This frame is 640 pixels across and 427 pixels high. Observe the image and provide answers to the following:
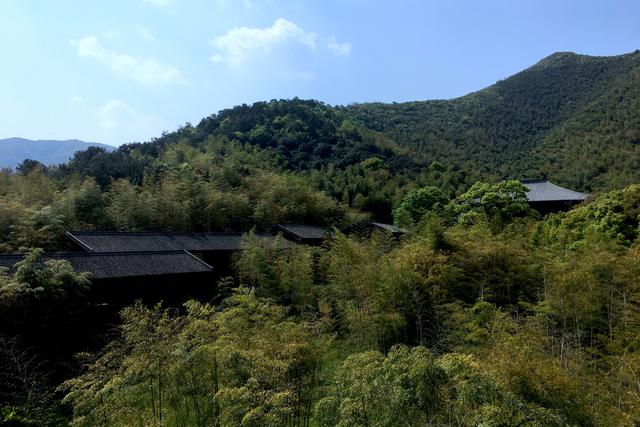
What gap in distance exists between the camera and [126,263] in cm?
1446

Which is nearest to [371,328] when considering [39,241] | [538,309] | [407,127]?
[538,309]

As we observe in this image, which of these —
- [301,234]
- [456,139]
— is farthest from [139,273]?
[456,139]

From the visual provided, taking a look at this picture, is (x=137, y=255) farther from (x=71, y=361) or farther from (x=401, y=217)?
(x=401, y=217)

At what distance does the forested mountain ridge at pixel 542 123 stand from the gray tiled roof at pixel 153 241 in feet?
91.0

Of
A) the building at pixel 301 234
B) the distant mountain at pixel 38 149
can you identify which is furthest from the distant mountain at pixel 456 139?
the distant mountain at pixel 38 149

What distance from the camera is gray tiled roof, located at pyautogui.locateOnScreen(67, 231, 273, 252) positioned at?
1606 cm

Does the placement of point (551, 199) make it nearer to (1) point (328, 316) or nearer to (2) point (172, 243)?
(1) point (328, 316)

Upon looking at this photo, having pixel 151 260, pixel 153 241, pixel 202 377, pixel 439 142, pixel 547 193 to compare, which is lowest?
pixel 202 377

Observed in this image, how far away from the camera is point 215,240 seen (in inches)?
789

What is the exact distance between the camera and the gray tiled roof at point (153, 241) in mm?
16062

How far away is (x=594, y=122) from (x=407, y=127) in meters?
25.4

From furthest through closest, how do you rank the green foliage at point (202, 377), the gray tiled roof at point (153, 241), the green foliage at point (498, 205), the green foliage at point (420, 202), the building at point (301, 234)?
the green foliage at point (420, 202) < the building at point (301, 234) < the green foliage at point (498, 205) < the gray tiled roof at point (153, 241) < the green foliage at point (202, 377)

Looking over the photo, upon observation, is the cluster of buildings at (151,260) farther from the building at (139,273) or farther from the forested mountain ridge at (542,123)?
the forested mountain ridge at (542,123)

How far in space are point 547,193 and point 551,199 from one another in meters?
1.30
